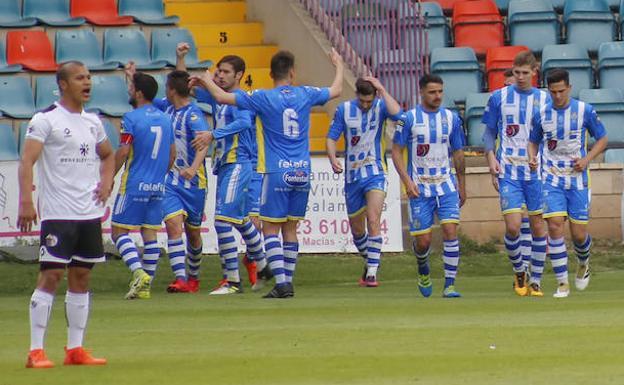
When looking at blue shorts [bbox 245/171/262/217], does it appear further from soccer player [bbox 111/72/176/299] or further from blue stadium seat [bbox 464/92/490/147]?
blue stadium seat [bbox 464/92/490/147]

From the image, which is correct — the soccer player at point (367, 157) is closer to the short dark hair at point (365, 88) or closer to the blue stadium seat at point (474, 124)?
the short dark hair at point (365, 88)

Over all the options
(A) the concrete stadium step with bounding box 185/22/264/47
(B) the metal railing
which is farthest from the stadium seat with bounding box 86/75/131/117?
(B) the metal railing

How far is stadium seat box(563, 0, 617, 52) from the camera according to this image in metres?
24.9

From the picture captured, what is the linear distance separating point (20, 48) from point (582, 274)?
1046 centimetres

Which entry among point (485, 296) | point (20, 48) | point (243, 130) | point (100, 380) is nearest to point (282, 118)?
point (243, 130)

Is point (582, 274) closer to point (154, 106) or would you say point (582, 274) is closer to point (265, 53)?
point (154, 106)

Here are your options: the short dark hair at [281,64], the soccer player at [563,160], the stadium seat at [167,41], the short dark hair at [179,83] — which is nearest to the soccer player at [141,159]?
the short dark hair at [179,83]

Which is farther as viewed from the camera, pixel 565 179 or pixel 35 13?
pixel 35 13

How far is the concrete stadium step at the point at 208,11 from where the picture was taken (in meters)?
25.3

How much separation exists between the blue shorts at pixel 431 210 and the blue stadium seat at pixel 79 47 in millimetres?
8847

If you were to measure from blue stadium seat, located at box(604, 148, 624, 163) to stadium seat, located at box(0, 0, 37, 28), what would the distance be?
8.71m

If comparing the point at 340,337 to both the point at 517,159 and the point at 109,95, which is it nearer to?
the point at 517,159

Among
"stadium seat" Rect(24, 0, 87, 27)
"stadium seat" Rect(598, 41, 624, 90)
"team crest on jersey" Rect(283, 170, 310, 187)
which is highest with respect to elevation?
"stadium seat" Rect(24, 0, 87, 27)

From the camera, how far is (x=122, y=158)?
602 inches
